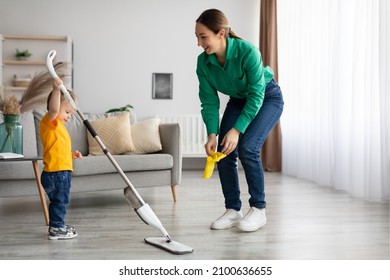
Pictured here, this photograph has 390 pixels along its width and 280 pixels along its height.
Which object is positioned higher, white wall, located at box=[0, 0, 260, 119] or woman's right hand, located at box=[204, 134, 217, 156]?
white wall, located at box=[0, 0, 260, 119]

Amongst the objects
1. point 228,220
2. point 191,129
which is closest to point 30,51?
point 191,129

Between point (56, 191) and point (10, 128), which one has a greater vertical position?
point (10, 128)

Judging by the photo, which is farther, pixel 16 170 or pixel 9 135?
pixel 16 170

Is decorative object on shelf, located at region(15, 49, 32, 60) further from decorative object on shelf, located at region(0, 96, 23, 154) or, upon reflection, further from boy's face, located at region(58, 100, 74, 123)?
boy's face, located at region(58, 100, 74, 123)

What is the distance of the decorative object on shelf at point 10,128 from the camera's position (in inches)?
119

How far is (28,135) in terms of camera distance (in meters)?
3.61

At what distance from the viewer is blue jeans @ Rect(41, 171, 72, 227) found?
99.8 inches

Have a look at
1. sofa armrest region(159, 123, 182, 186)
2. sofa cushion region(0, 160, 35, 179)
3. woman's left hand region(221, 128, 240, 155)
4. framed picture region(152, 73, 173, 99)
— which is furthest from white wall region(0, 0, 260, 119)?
woman's left hand region(221, 128, 240, 155)

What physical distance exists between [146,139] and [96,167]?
560 millimetres

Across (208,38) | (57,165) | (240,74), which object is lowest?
(57,165)

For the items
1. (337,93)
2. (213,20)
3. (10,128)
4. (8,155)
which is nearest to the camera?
(213,20)

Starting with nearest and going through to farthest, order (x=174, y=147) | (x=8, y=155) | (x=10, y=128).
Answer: (x=8, y=155) < (x=10, y=128) < (x=174, y=147)

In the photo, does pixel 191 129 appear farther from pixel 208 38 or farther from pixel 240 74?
pixel 208 38

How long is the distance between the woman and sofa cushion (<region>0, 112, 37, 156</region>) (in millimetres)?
1486
